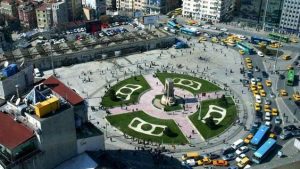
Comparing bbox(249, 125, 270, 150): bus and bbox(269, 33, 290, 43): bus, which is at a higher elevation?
bbox(269, 33, 290, 43): bus

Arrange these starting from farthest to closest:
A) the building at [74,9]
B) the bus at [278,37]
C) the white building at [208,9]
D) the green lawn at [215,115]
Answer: the white building at [208,9] → the building at [74,9] → the bus at [278,37] → the green lawn at [215,115]

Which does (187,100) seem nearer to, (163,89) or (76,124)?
(163,89)

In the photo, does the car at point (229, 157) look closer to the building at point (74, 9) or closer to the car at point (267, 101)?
the car at point (267, 101)

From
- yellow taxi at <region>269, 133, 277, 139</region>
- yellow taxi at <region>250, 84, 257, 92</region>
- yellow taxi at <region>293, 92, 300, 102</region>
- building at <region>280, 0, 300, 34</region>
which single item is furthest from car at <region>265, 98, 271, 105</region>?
building at <region>280, 0, 300, 34</region>

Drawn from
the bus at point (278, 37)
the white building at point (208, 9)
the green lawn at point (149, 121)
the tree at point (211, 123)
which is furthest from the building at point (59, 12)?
the tree at point (211, 123)

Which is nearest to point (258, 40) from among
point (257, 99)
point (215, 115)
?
point (257, 99)

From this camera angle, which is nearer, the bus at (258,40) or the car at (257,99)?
the car at (257,99)

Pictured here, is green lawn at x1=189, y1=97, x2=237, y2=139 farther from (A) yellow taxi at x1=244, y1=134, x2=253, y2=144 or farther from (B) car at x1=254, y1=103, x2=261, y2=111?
(A) yellow taxi at x1=244, y1=134, x2=253, y2=144
